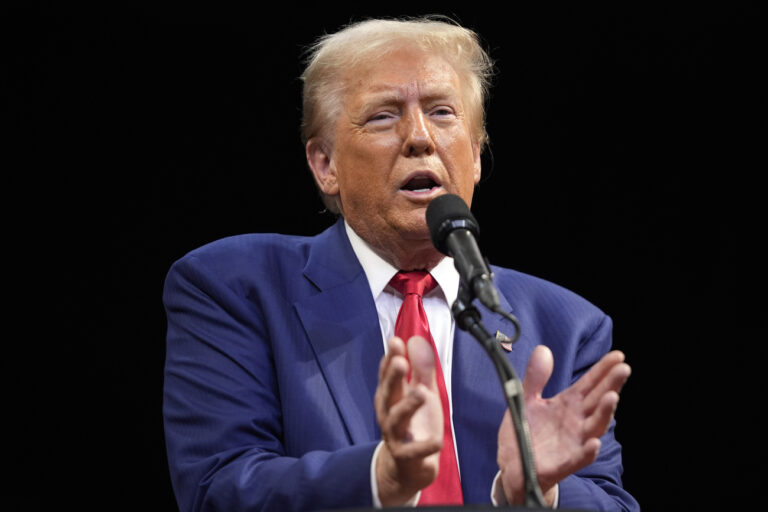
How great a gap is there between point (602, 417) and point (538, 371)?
156 mm

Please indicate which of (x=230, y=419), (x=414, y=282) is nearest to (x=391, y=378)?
(x=230, y=419)

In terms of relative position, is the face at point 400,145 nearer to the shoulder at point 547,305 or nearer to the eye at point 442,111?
the eye at point 442,111

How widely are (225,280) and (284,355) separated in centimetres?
26

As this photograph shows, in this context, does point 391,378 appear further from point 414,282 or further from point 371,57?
point 371,57

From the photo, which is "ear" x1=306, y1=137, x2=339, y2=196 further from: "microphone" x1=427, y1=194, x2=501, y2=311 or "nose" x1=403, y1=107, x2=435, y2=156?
"microphone" x1=427, y1=194, x2=501, y2=311

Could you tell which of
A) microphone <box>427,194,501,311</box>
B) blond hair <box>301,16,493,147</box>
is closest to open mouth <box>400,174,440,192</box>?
blond hair <box>301,16,493,147</box>

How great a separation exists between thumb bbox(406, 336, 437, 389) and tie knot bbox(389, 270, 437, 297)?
767 millimetres

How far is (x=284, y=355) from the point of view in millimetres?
2348

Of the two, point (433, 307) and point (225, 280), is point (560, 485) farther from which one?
point (225, 280)

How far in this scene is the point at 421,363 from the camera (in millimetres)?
1712

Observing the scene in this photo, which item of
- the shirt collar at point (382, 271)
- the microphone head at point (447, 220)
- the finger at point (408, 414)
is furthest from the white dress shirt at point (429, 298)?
the finger at point (408, 414)

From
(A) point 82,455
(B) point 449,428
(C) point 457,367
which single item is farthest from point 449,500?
(A) point 82,455

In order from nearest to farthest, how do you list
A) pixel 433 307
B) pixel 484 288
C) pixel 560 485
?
pixel 484 288, pixel 560 485, pixel 433 307

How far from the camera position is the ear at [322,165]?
2.74 m
